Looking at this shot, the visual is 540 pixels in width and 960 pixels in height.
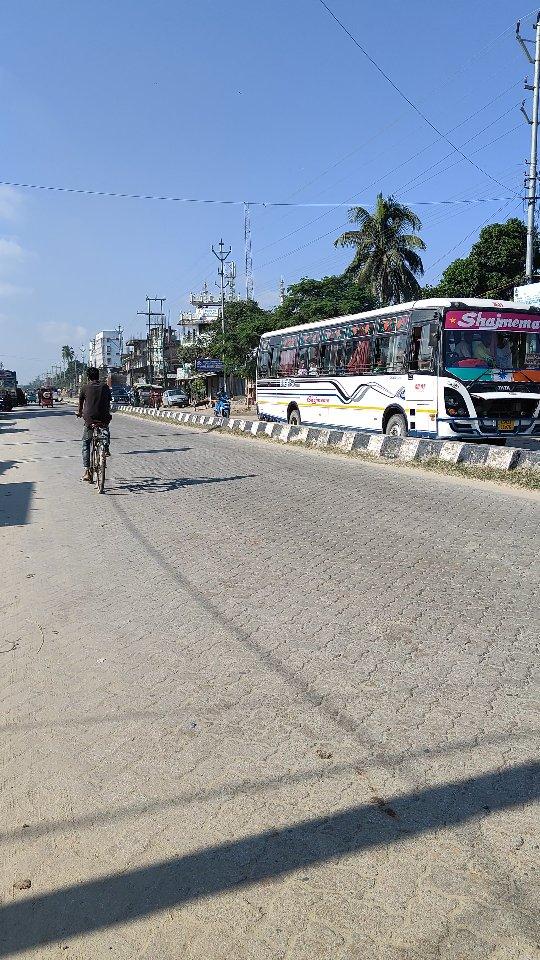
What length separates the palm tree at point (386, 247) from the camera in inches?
1628

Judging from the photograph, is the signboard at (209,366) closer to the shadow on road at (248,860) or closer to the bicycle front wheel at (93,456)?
the bicycle front wheel at (93,456)

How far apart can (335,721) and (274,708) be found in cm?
35

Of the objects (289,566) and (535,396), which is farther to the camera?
(535,396)

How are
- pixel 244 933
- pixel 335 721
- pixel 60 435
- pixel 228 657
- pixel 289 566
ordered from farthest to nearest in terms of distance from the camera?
1. pixel 60 435
2. pixel 289 566
3. pixel 228 657
4. pixel 335 721
5. pixel 244 933

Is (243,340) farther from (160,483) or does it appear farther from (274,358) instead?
(160,483)

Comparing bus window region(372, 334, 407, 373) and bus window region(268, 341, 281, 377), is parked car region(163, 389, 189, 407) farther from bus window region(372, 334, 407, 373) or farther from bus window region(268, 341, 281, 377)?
bus window region(372, 334, 407, 373)

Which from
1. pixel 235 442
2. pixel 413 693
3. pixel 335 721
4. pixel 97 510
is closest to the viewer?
pixel 335 721

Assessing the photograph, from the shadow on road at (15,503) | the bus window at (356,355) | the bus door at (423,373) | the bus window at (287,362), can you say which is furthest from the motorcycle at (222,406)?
the shadow on road at (15,503)

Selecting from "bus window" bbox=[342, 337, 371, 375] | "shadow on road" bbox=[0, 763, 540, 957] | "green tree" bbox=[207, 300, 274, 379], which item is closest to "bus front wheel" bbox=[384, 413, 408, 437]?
"bus window" bbox=[342, 337, 371, 375]

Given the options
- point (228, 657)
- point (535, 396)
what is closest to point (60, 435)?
point (535, 396)

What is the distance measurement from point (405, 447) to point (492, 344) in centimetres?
269

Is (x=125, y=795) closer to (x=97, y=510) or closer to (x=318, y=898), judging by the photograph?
(x=318, y=898)

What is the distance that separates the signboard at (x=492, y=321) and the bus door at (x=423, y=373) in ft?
1.08

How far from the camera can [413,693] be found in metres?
3.87
